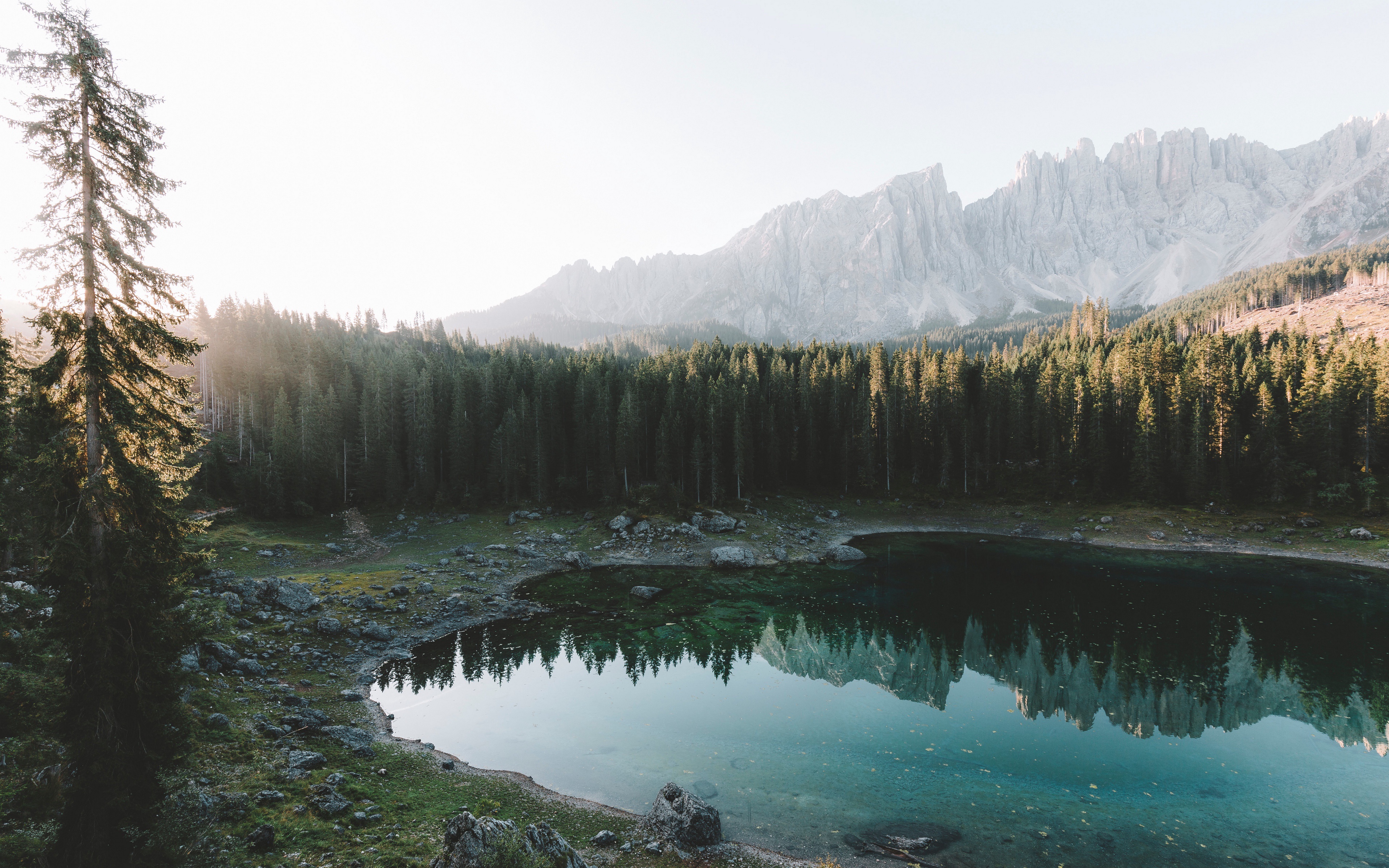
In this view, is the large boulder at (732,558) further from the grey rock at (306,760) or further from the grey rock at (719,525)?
the grey rock at (306,760)

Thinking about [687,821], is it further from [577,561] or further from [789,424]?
[789,424]

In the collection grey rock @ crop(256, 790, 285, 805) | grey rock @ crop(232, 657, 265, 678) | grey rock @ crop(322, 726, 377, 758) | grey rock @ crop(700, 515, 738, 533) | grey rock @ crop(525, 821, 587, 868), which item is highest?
grey rock @ crop(525, 821, 587, 868)

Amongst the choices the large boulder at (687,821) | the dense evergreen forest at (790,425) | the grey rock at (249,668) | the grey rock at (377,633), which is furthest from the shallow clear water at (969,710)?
the dense evergreen forest at (790,425)

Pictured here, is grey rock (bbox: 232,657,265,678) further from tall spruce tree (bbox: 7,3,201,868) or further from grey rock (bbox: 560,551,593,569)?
grey rock (bbox: 560,551,593,569)

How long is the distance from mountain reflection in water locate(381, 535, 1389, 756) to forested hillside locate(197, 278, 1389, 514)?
22.7 meters

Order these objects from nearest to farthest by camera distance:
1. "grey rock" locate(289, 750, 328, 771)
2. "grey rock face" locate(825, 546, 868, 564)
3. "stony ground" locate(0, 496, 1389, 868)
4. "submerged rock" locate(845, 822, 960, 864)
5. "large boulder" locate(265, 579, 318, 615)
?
"stony ground" locate(0, 496, 1389, 868), "submerged rock" locate(845, 822, 960, 864), "grey rock" locate(289, 750, 328, 771), "large boulder" locate(265, 579, 318, 615), "grey rock face" locate(825, 546, 868, 564)

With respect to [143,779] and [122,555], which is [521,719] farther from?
[122,555]

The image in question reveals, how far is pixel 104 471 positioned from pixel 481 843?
11.9 metres

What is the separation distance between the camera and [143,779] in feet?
41.4

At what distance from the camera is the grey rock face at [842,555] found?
215 feet

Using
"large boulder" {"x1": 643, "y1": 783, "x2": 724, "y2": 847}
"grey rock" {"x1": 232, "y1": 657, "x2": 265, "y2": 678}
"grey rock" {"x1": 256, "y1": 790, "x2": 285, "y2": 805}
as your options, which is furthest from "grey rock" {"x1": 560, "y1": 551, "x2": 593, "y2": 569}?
"grey rock" {"x1": 256, "y1": 790, "x2": 285, "y2": 805}

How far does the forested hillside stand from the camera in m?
72.8

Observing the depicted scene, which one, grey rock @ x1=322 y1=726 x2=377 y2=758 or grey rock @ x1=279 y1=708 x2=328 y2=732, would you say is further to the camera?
grey rock @ x1=279 y1=708 x2=328 y2=732

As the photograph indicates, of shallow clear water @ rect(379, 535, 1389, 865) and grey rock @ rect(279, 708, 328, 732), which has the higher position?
grey rock @ rect(279, 708, 328, 732)
